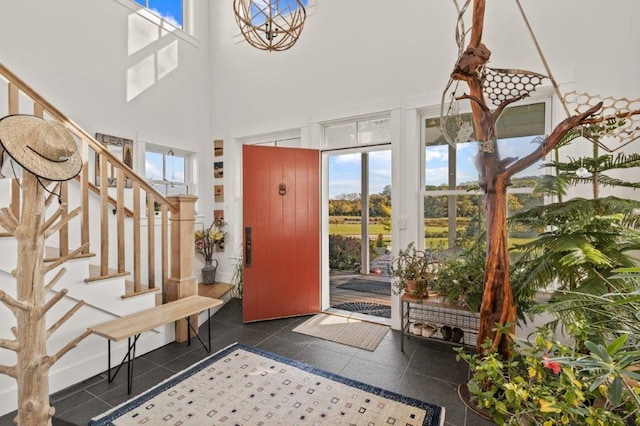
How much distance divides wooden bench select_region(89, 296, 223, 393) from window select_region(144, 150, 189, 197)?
1.94m

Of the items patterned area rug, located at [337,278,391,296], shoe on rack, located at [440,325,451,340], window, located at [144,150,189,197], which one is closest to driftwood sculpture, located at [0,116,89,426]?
window, located at [144,150,189,197]

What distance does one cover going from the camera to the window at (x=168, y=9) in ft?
12.7

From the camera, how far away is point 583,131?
5.42 feet

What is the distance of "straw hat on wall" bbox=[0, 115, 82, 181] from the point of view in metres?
1.32

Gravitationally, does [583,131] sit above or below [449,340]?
above

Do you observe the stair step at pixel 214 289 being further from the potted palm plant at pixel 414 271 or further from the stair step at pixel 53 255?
the potted palm plant at pixel 414 271

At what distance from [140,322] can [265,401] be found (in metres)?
1.10

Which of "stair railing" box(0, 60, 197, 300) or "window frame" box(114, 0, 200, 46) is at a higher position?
"window frame" box(114, 0, 200, 46)

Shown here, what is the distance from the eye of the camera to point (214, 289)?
4.05 meters

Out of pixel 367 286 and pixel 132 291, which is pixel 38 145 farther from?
pixel 367 286

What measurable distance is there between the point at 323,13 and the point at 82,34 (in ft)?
8.70

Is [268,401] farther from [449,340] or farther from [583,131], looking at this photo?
[583,131]

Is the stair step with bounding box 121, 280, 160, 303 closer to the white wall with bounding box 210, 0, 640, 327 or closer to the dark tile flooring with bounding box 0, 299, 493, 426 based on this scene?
the dark tile flooring with bounding box 0, 299, 493, 426

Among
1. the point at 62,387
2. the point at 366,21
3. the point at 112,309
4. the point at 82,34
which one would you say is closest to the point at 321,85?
the point at 366,21
